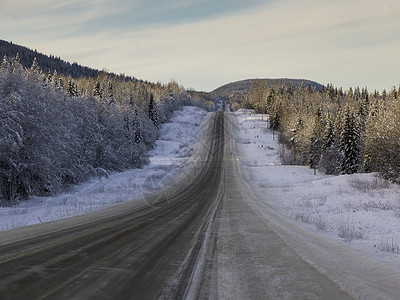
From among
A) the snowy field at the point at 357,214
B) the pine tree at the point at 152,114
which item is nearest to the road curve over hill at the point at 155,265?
the snowy field at the point at 357,214

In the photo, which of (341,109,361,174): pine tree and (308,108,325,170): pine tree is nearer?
(341,109,361,174): pine tree

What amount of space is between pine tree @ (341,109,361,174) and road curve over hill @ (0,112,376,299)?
42.4 m

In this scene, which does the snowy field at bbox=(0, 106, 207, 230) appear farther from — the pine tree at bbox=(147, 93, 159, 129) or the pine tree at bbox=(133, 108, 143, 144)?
the pine tree at bbox=(133, 108, 143, 144)

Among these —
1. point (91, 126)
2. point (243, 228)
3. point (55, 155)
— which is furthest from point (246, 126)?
point (243, 228)

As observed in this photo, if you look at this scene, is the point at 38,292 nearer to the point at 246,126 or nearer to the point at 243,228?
the point at 243,228

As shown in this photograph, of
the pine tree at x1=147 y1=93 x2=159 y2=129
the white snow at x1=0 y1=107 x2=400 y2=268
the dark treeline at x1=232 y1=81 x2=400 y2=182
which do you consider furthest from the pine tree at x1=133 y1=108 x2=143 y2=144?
the white snow at x1=0 y1=107 x2=400 y2=268

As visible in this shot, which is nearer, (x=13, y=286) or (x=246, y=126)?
(x=13, y=286)

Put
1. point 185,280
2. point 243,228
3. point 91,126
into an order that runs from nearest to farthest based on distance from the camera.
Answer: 1. point 185,280
2. point 243,228
3. point 91,126

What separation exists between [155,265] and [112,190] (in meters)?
19.7

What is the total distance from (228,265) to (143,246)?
2472 mm

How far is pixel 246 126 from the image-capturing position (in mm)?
108188

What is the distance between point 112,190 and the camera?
24.2m

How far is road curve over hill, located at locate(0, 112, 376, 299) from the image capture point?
4.22 metres

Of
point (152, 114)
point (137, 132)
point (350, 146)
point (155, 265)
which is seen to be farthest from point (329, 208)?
point (152, 114)
